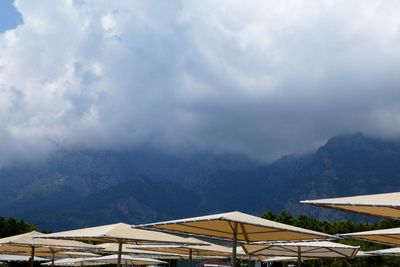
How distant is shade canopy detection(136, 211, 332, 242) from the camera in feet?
32.2

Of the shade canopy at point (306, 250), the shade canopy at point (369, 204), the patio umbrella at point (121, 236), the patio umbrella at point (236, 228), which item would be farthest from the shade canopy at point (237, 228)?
the shade canopy at point (306, 250)

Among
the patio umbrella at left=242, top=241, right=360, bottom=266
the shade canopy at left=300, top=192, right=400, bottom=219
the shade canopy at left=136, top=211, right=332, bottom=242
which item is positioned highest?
the patio umbrella at left=242, top=241, right=360, bottom=266

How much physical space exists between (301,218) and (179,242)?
5150 cm

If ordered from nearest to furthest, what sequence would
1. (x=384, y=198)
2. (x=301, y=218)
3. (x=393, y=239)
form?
(x=384, y=198), (x=393, y=239), (x=301, y=218)

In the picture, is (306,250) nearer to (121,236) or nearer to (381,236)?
(381,236)

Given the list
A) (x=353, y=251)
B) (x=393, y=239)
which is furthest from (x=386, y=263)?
(x=393, y=239)

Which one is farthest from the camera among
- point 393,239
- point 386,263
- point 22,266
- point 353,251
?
point 22,266

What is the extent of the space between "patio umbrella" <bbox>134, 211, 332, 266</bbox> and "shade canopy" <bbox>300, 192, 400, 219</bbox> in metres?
1.88

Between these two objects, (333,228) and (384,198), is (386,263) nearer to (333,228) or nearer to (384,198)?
(333,228)

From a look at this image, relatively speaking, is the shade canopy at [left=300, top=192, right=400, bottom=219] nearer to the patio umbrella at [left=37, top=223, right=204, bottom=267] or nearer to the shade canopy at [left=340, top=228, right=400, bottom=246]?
the shade canopy at [left=340, top=228, right=400, bottom=246]

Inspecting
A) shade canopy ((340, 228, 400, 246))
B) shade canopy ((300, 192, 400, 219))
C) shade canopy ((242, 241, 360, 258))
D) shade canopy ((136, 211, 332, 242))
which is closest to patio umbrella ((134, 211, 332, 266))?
shade canopy ((136, 211, 332, 242))

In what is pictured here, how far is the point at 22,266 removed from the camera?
1781 inches

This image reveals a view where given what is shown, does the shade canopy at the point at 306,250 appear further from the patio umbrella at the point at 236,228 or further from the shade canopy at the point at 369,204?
the shade canopy at the point at 369,204

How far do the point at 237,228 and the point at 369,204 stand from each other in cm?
425
